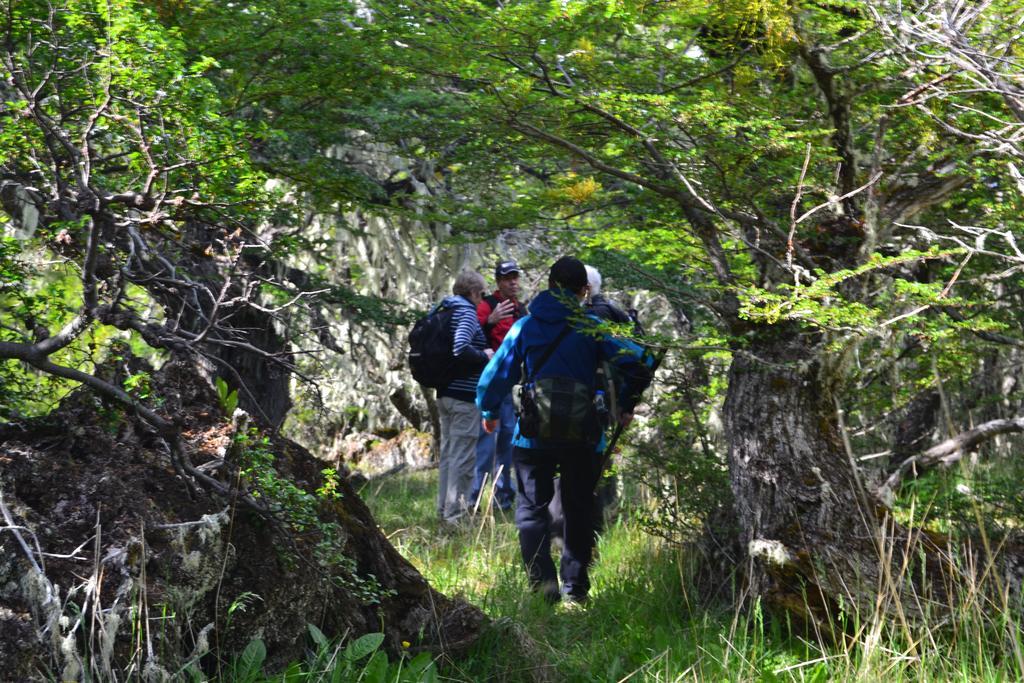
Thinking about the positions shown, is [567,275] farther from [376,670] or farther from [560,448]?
[376,670]

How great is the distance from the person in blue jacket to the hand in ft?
7.37

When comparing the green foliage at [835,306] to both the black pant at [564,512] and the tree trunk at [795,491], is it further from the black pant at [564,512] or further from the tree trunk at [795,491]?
the black pant at [564,512]

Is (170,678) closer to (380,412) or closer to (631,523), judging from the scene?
(631,523)

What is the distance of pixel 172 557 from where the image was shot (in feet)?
9.84

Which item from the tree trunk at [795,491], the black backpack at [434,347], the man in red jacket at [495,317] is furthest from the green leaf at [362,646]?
the man in red jacket at [495,317]

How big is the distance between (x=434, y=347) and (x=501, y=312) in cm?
68

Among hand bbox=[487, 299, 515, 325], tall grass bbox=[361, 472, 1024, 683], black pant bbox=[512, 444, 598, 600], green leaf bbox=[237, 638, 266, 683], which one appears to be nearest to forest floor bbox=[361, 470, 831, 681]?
tall grass bbox=[361, 472, 1024, 683]

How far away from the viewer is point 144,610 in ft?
9.11

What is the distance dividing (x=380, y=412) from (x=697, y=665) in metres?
11.3

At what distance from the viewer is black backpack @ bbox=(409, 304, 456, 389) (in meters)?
7.21

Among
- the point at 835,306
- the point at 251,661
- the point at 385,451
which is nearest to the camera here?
the point at 251,661

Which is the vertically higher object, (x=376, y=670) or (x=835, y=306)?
(x=835, y=306)

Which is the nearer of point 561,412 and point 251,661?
point 251,661

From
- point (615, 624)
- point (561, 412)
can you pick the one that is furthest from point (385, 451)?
point (615, 624)
